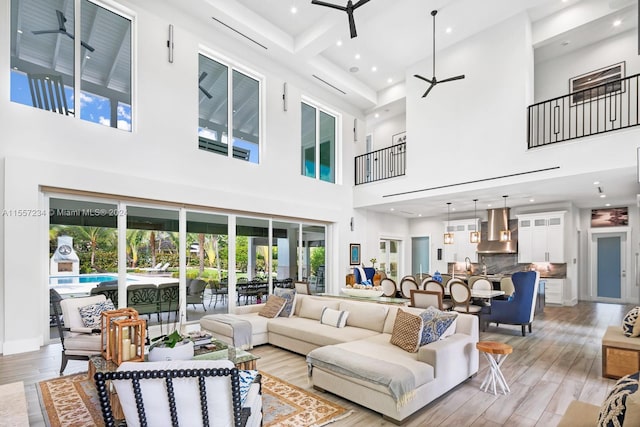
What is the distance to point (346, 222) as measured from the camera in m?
9.91

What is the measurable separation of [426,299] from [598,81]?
740 cm

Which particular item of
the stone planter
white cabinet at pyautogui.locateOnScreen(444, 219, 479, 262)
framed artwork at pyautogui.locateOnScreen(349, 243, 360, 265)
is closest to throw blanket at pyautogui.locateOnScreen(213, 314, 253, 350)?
the stone planter

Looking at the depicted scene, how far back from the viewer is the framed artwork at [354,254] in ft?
32.8

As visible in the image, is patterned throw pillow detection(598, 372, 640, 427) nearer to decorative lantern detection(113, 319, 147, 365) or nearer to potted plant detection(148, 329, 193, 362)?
potted plant detection(148, 329, 193, 362)

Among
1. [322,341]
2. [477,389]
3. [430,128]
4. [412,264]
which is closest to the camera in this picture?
[477,389]

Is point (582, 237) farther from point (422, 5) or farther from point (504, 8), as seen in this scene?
point (422, 5)

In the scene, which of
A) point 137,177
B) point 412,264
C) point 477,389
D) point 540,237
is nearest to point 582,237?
point 540,237

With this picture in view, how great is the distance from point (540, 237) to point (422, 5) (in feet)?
23.3

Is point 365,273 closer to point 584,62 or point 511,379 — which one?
point 511,379

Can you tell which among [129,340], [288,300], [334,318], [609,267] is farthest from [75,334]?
[609,267]

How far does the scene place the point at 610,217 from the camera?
10172 millimetres

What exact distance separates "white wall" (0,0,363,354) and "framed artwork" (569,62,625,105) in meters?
6.15

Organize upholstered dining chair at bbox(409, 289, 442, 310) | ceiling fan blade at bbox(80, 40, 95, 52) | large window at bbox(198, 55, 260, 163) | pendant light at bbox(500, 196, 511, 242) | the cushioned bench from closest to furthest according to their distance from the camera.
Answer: the cushioned bench → upholstered dining chair at bbox(409, 289, 442, 310) → ceiling fan blade at bbox(80, 40, 95, 52) → large window at bbox(198, 55, 260, 163) → pendant light at bbox(500, 196, 511, 242)

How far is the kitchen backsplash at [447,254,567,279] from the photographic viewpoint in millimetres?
9695
